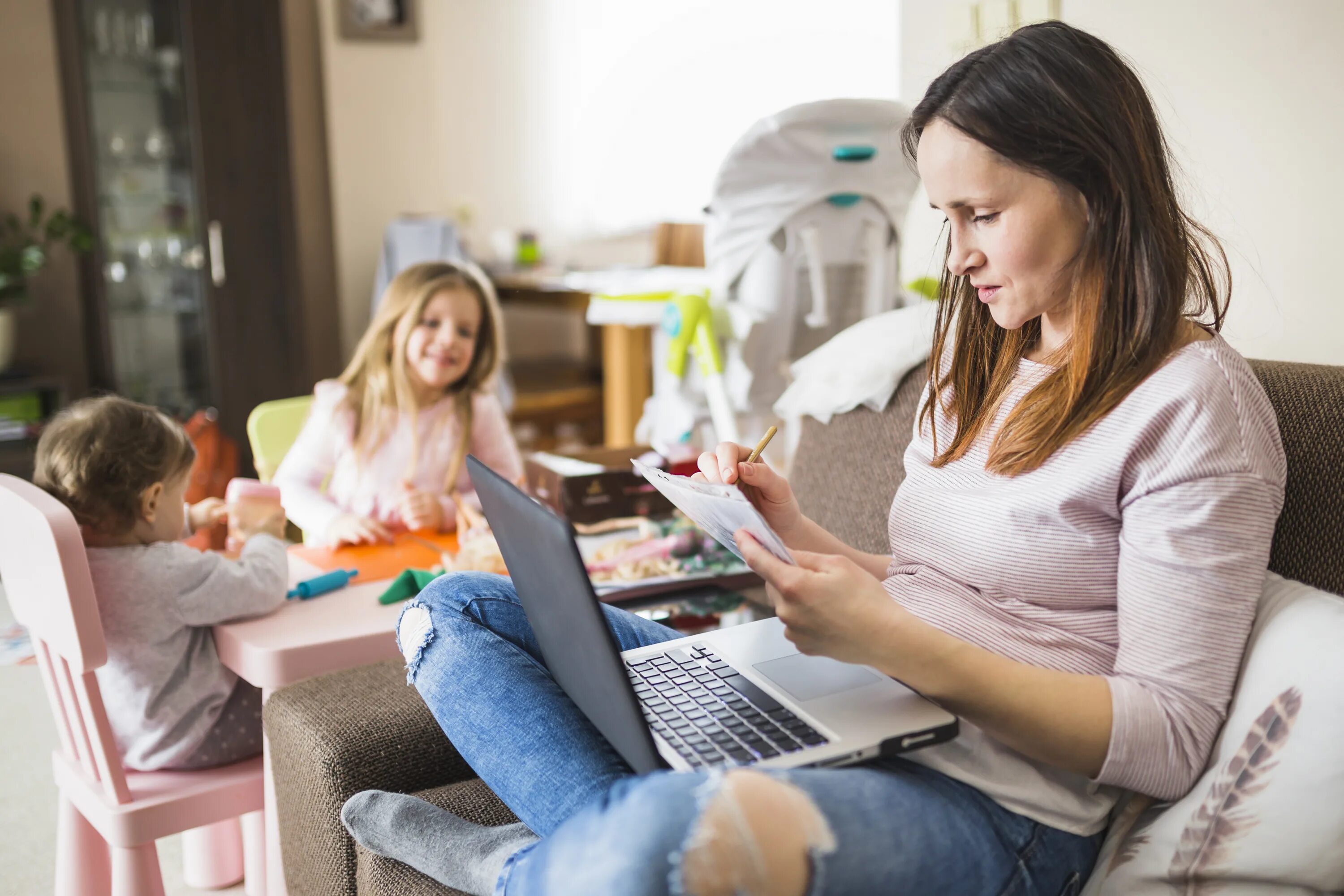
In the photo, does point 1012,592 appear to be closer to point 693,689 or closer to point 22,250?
point 693,689

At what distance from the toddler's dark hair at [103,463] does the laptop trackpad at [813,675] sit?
869mm

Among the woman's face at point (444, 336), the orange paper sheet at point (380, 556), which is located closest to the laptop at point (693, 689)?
the orange paper sheet at point (380, 556)

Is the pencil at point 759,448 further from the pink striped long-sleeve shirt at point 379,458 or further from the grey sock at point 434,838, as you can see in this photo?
the pink striped long-sleeve shirt at point 379,458

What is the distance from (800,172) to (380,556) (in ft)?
4.39

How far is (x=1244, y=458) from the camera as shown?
0.88 metres

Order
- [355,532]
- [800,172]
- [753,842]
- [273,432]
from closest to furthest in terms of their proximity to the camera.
Answer: [753,842]
[355,532]
[273,432]
[800,172]

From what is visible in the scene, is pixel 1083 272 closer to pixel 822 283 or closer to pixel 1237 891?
pixel 1237 891

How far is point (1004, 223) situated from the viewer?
1.00m

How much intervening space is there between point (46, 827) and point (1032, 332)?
179cm

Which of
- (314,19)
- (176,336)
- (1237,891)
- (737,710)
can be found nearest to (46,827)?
(737,710)

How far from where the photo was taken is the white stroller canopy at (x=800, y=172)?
2.41 meters

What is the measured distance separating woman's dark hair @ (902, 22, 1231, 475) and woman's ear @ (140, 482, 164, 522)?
1058mm

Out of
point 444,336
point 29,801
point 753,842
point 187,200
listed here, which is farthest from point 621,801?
point 187,200

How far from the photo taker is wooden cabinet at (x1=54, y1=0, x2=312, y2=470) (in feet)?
12.7
